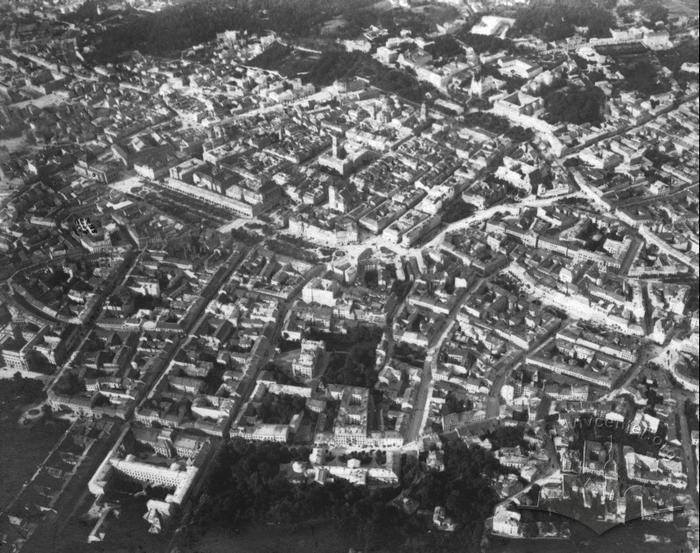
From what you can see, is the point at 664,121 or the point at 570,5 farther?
the point at 570,5

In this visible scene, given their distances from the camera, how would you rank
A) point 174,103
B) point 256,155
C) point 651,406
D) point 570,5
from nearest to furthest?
point 651,406 < point 256,155 < point 174,103 < point 570,5

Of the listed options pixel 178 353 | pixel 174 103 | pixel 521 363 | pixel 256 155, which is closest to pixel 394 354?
pixel 521 363

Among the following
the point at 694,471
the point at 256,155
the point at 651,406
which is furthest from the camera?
the point at 256,155

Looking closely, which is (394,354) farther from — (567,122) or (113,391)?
(567,122)

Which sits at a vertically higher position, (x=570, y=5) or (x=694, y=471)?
(x=570, y=5)

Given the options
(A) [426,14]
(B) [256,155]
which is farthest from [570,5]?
(B) [256,155]

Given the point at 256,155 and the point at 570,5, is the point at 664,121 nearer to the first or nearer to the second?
the point at 570,5
